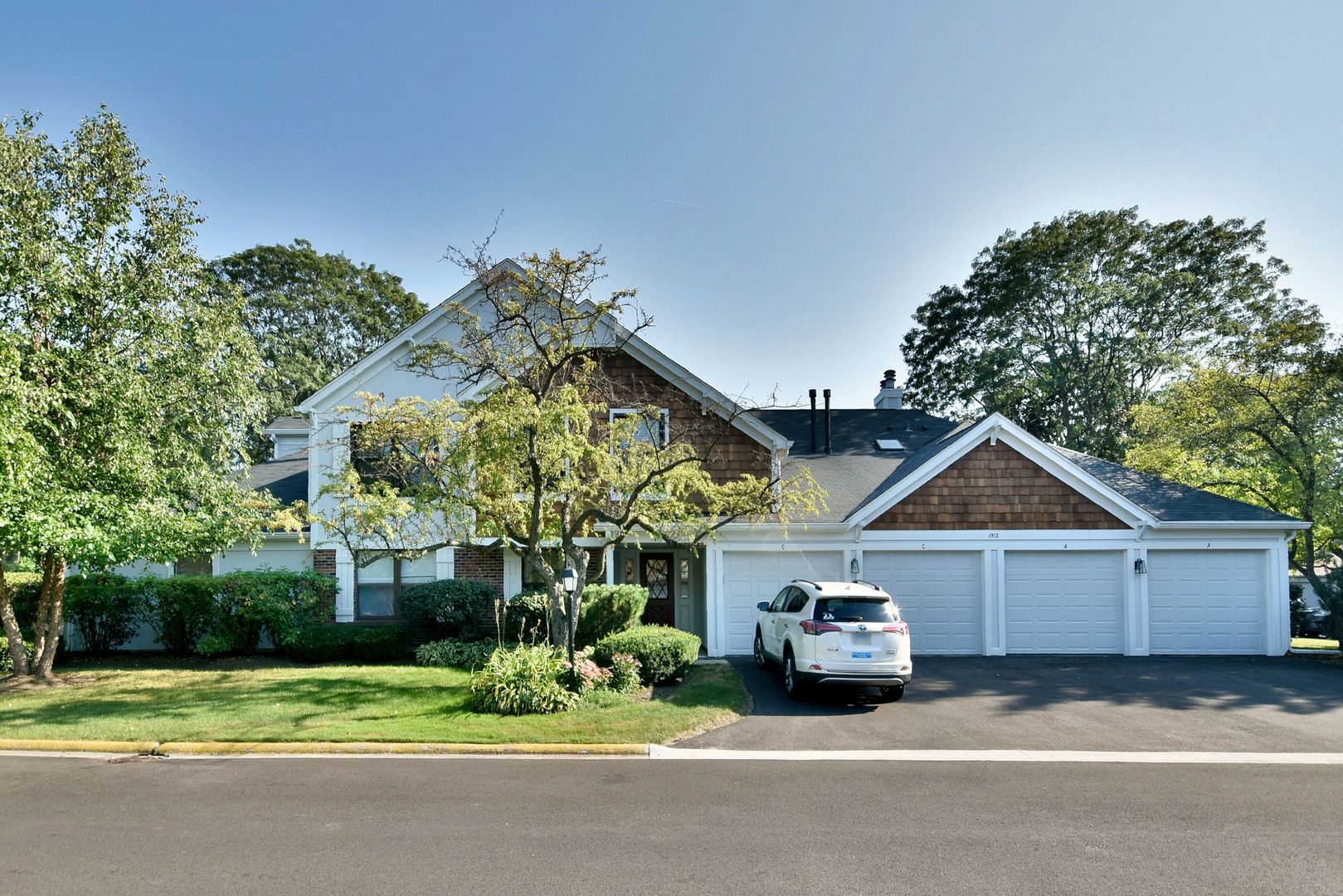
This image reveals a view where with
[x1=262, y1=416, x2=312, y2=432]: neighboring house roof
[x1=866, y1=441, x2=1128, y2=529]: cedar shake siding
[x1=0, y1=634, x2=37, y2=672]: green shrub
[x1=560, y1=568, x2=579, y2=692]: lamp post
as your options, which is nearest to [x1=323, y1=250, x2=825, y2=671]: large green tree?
[x1=560, y1=568, x2=579, y2=692]: lamp post

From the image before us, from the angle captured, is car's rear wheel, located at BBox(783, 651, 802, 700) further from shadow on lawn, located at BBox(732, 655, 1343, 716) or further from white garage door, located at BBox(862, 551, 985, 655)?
white garage door, located at BBox(862, 551, 985, 655)

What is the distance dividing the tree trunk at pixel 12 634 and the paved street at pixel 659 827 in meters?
5.85

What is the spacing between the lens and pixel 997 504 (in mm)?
16516

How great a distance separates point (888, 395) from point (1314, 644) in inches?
529

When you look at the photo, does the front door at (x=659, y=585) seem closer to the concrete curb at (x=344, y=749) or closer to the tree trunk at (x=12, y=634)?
the concrete curb at (x=344, y=749)

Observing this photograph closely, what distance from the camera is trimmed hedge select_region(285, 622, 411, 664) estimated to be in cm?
1541

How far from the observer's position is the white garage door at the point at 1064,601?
1630cm

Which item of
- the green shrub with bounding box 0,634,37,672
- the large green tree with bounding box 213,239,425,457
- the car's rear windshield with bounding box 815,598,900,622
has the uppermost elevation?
the large green tree with bounding box 213,239,425,457

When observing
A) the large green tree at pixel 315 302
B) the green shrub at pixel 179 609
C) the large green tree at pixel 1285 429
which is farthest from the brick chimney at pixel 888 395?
the large green tree at pixel 315 302

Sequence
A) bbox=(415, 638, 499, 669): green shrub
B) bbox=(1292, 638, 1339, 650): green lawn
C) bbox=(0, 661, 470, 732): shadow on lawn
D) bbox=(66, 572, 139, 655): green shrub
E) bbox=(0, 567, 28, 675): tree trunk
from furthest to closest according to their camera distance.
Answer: bbox=(1292, 638, 1339, 650): green lawn < bbox=(66, 572, 139, 655): green shrub < bbox=(415, 638, 499, 669): green shrub < bbox=(0, 567, 28, 675): tree trunk < bbox=(0, 661, 470, 732): shadow on lawn

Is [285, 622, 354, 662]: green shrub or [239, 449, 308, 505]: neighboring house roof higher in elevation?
[239, 449, 308, 505]: neighboring house roof

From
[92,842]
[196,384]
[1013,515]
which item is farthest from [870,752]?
[196,384]

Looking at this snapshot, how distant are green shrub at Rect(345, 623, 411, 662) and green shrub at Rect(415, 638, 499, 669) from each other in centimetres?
45

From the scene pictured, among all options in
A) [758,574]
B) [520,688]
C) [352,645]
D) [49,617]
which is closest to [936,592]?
[758,574]
